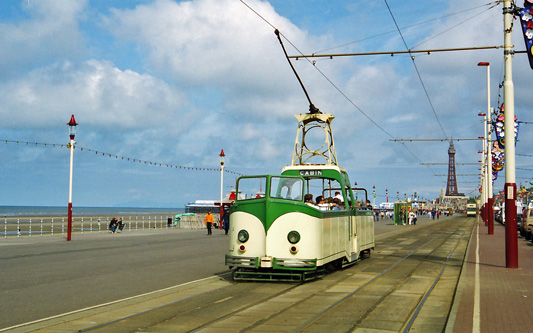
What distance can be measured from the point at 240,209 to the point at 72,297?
14.0 ft

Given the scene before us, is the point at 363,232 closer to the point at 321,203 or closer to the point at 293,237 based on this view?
the point at 321,203

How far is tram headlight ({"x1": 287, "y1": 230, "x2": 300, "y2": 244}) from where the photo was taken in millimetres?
13234

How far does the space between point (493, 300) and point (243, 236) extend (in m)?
5.60

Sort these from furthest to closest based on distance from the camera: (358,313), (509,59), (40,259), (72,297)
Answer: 1. (40,259)
2. (509,59)
3. (72,297)
4. (358,313)

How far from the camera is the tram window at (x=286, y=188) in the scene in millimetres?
13883

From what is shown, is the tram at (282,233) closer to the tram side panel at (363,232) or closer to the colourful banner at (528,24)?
the tram side panel at (363,232)

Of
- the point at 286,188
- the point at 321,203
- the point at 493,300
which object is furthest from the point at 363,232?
the point at 493,300

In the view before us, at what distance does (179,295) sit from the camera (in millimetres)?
11859

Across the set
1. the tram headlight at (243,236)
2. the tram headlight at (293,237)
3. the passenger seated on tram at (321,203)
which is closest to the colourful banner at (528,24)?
the passenger seated on tram at (321,203)

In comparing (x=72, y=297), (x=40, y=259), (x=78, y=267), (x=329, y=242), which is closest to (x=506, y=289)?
(x=329, y=242)

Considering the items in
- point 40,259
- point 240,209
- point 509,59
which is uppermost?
point 509,59

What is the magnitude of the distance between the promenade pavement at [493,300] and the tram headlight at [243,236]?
189 inches

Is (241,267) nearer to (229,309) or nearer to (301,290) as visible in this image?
(301,290)

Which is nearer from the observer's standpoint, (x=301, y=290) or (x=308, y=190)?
(x=301, y=290)
